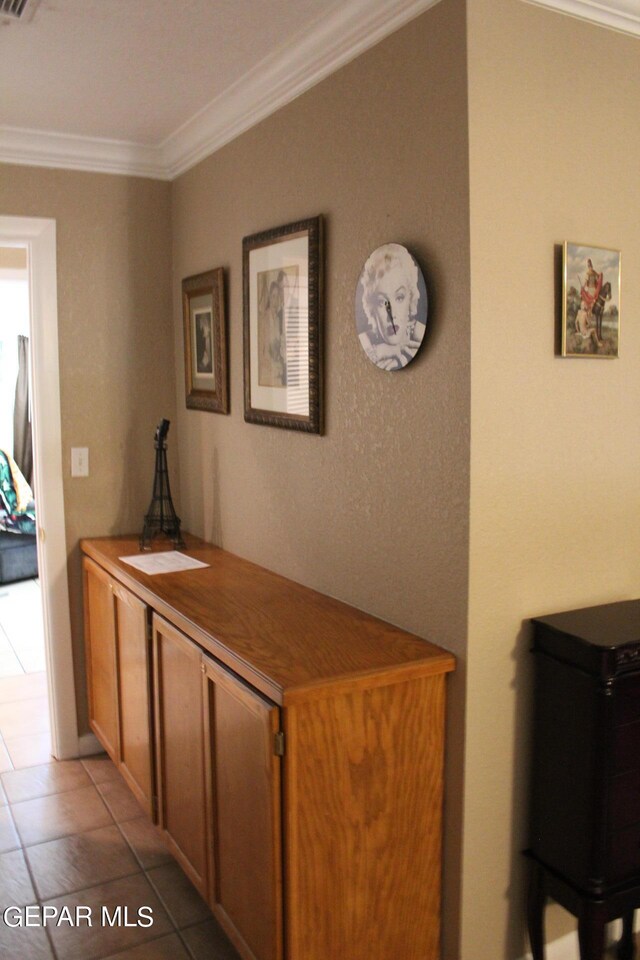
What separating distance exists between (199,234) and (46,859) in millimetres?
2245

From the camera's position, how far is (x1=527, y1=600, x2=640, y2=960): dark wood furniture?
175cm

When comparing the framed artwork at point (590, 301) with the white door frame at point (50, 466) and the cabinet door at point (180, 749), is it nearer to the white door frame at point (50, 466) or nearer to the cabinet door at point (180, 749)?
the cabinet door at point (180, 749)

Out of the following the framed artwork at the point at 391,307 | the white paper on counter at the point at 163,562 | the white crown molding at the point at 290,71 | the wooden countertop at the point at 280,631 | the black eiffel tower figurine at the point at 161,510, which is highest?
the white crown molding at the point at 290,71

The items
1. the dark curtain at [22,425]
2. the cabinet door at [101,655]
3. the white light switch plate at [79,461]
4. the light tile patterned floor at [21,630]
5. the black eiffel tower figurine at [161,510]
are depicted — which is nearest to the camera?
the cabinet door at [101,655]

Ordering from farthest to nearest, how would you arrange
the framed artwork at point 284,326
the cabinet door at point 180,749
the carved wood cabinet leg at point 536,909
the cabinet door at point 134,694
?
1. the cabinet door at point 134,694
2. the framed artwork at point 284,326
3. the cabinet door at point 180,749
4. the carved wood cabinet leg at point 536,909

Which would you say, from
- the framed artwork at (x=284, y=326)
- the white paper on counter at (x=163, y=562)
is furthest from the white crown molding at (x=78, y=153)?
the white paper on counter at (x=163, y=562)

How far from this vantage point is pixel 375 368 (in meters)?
2.09

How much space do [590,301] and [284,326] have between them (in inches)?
37.1

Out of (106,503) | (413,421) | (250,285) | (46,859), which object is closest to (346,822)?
(413,421)

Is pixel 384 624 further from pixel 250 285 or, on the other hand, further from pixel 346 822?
pixel 250 285

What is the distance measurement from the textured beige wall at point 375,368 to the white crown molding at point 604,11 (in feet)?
0.92

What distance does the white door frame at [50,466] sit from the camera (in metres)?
3.14

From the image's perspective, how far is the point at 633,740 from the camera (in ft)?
5.88

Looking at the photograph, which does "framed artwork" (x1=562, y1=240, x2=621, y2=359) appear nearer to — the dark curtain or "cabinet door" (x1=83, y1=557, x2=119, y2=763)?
"cabinet door" (x1=83, y1=557, x2=119, y2=763)
